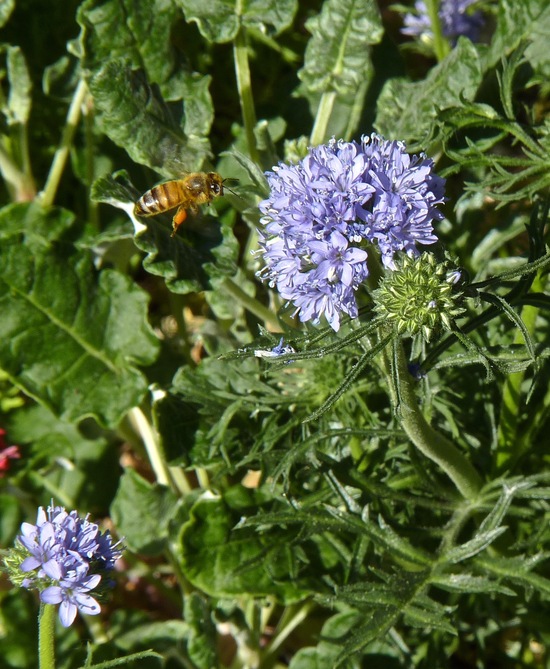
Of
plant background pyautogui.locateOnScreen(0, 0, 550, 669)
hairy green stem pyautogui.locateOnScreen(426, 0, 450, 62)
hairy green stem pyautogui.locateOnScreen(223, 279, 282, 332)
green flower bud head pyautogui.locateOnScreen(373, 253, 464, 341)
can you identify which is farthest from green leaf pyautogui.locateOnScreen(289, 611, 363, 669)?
hairy green stem pyautogui.locateOnScreen(426, 0, 450, 62)

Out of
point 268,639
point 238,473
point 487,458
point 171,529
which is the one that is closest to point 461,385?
point 487,458

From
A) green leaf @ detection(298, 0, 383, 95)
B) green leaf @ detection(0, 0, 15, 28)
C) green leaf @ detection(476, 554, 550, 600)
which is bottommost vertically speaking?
green leaf @ detection(476, 554, 550, 600)

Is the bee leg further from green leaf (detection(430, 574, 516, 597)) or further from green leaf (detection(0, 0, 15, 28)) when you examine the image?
green leaf (detection(430, 574, 516, 597))

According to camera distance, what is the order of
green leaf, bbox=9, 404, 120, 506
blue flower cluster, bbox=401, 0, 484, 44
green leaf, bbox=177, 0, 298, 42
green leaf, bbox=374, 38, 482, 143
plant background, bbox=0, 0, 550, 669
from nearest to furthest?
plant background, bbox=0, 0, 550, 669 → green leaf, bbox=374, 38, 482, 143 → green leaf, bbox=177, 0, 298, 42 → green leaf, bbox=9, 404, 120, 506 → blue flower cluster, bbox=401, 0, 484, 44

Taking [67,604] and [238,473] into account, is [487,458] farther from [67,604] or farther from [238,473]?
[67,604]

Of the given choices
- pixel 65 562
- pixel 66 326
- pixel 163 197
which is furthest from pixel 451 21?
pixel 65 562

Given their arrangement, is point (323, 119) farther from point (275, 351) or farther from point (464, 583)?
point (464, 583)

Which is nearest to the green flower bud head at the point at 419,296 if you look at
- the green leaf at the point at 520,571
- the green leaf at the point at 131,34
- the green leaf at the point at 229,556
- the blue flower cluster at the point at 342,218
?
the blue flower cluster at the point at 342,218
